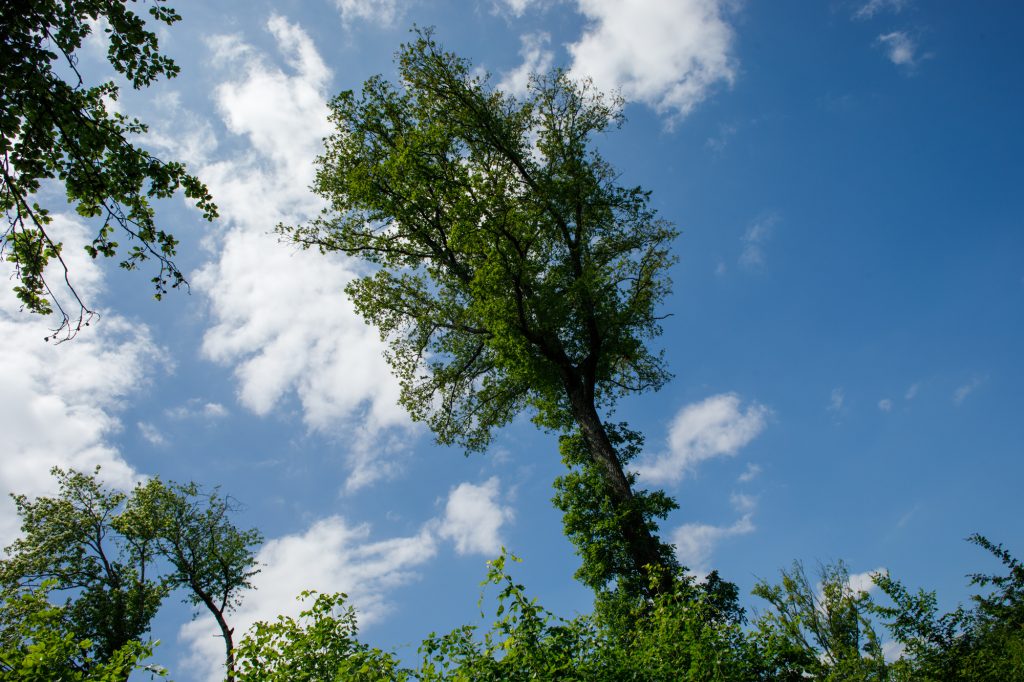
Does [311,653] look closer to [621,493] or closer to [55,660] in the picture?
[55,660]

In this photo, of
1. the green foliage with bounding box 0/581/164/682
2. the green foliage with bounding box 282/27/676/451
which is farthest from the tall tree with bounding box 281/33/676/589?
the green foliage with bounding box 0/581/164/682

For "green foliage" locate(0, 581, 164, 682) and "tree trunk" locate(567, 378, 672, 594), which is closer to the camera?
"green foliage" locate(0, 581, 164, 682)

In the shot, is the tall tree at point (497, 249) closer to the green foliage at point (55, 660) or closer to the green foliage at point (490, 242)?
the green foliage at point (490, 242)

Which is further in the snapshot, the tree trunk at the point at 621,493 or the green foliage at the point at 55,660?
the tree trunk at the point at 621,493

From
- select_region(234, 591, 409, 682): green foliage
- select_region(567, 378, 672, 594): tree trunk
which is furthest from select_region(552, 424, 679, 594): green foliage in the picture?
select_region(234, 591, 409, 682): green foliage

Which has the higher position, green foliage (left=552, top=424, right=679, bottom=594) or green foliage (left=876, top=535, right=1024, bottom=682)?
green foliage (left=552, top=424, right=679, bottom=594)

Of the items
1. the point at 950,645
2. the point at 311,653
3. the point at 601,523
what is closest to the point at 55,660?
the point at 311,653

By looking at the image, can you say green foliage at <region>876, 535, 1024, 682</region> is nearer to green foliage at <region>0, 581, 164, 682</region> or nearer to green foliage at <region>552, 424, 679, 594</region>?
green foliage at <region>552, 424, 679, 594</region>

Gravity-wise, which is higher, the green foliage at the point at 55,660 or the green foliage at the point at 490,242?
the green foliage at the point at 490,242

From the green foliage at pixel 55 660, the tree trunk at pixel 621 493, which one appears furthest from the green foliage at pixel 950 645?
the green foliage at pixel 55 660

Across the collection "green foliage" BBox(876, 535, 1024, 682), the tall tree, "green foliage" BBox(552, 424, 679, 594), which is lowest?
"green foliage" BBox(876, 535, 1024, 682)

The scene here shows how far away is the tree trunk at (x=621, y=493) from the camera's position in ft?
43.0

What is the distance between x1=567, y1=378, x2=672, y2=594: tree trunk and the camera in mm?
13117

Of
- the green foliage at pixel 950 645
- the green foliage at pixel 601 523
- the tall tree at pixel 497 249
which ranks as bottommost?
the green foliage at pixel 950 645
